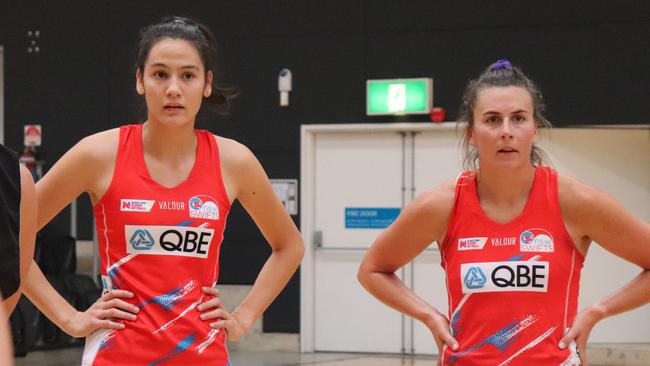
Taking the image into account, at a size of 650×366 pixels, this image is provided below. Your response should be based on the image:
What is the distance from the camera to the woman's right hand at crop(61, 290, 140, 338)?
3080 millimetres

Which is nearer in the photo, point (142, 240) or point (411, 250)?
point (142, 240)

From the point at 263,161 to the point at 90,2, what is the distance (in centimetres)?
298

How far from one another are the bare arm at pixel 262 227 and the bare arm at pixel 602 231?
973 millimetres

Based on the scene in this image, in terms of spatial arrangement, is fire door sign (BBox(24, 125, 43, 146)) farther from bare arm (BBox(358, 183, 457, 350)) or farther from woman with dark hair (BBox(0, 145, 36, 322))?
woman with dark hair (BBox(0, 145, 36, 322))

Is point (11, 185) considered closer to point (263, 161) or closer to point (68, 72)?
point (263, 161)

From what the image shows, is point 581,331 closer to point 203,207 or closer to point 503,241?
point 503,241

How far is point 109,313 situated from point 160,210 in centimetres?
34

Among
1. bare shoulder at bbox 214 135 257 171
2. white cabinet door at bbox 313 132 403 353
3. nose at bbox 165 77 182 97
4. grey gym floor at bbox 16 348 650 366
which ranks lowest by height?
grey gym floor at bbox 16 348 650 366

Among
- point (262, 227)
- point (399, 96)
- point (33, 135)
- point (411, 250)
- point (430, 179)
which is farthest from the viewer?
point (33, 135)

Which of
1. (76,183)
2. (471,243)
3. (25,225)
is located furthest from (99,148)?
(471,243)

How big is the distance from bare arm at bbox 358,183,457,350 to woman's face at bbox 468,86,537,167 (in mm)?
194

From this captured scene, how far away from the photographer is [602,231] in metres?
3.26

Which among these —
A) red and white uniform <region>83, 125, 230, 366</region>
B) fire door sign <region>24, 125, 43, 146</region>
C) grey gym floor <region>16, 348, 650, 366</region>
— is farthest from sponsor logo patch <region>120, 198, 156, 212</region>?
fire door sign <region>24, 125, 43, 146</region>

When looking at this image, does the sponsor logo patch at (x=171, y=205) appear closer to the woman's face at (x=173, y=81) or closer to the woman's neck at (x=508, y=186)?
the woman's face at (x=173, y=81)
